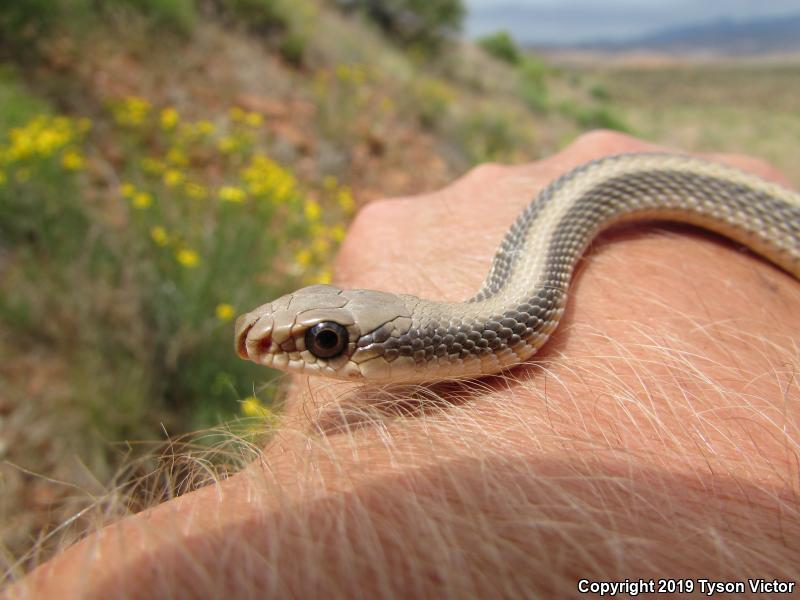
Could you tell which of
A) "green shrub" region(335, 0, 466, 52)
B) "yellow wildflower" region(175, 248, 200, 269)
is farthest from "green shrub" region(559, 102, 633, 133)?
"yellow wildflower" region(175, 248, 200, 269)

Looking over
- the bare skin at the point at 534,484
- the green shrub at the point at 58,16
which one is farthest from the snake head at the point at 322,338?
the green shrub at the point at 58,16

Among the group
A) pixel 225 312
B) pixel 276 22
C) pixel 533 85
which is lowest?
pixel 225 312

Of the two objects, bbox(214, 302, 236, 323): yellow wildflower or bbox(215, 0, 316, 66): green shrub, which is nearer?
bbox(214, 302, 236, 323): yellow wildflower

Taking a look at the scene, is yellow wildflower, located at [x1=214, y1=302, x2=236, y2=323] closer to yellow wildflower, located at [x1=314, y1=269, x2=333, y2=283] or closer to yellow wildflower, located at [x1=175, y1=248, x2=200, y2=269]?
yellow wildflower, located at [x1=175, y1=248, x2=200, y2=269]

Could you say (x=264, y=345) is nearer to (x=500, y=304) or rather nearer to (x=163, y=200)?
(x=500, y=304)

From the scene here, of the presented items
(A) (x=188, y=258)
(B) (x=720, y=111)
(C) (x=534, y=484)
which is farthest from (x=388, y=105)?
(B) (x=720, y=111)

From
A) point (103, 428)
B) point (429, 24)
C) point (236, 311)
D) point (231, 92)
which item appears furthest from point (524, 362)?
point (429, 24)
